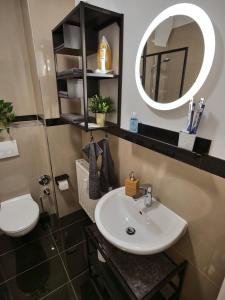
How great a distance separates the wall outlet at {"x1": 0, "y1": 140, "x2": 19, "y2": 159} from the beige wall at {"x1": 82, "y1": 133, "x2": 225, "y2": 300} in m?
1.25

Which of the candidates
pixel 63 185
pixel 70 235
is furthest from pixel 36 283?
pixel 63 185

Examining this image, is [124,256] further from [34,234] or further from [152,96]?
[34,234]

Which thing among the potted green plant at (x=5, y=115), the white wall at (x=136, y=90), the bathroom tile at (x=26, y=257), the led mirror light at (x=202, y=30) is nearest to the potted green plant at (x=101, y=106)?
the white wall at (x=136, y=90)

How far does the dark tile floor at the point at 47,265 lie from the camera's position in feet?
4.64

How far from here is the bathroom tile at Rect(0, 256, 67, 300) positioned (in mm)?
1398

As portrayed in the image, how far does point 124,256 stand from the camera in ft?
3.55

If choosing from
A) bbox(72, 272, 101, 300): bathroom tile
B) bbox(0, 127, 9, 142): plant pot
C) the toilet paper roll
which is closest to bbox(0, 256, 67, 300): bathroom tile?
bbox(72, 272, 101, 300): bathroom tile

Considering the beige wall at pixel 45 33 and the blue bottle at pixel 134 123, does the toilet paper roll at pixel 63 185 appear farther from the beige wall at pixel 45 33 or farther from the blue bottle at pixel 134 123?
the blue bottle at pixel 134 123

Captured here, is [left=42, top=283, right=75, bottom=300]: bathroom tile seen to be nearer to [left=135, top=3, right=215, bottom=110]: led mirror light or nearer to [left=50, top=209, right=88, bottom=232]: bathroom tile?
[left=50, top=209, right=88, bottom=232]: bathroom tile

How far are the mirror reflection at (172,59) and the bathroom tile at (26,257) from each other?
5.94 ft

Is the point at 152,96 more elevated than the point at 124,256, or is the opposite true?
the point at 152,96

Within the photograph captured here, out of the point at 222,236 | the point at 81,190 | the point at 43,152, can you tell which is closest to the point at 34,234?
the point at 81,190

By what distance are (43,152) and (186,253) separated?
1616 mm

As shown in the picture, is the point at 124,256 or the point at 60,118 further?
the point at 60,118
